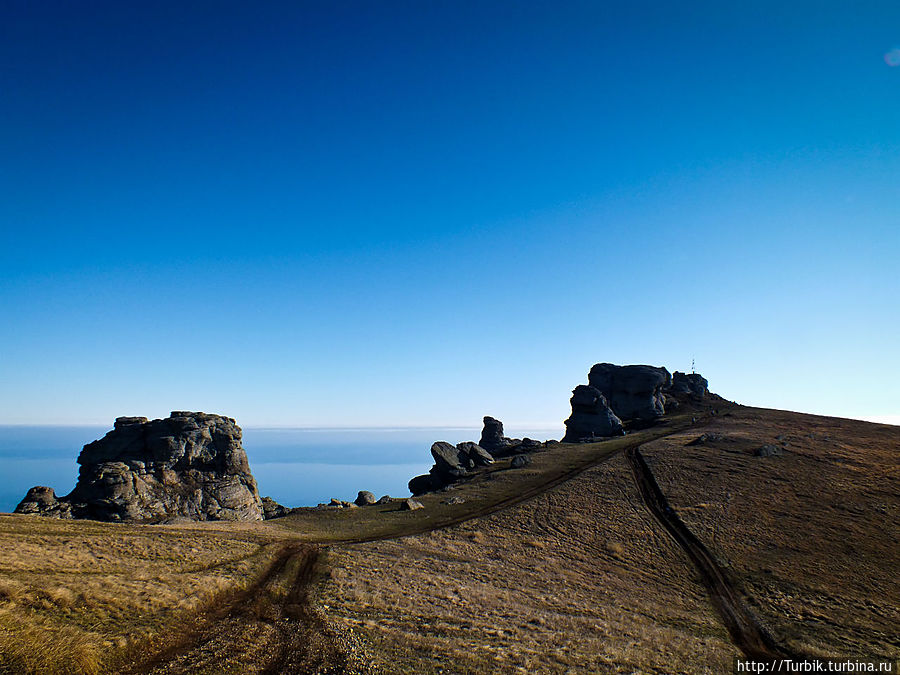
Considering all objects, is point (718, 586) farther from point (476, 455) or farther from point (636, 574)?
point (476, 455)

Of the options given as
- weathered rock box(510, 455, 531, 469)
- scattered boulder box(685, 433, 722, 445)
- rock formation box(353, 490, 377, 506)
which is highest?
scattered boulder box(685, 433, 722, 445)

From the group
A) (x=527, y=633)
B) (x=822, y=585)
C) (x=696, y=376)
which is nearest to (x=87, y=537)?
(x=527, y=633)

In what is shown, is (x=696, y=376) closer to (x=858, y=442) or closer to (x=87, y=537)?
(x=858, y=442)

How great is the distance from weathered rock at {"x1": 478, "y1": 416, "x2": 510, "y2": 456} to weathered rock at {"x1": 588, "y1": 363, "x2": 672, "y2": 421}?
1260 inches

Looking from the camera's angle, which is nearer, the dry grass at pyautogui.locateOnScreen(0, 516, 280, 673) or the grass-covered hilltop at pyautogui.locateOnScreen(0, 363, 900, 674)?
the dry grass at pyautogui.locateOnScreen(0, 516, 280, 673)

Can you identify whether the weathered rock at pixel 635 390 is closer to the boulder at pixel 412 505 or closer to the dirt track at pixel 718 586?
the dirt track at pixel 718 586

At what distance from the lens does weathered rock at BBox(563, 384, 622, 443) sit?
10256 centimetres

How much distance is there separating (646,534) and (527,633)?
25680 mm

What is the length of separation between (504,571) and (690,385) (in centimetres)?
12108

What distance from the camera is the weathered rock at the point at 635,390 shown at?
118m

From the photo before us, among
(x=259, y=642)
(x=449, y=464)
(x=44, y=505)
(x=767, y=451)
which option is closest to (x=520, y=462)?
(x=449, y=464)

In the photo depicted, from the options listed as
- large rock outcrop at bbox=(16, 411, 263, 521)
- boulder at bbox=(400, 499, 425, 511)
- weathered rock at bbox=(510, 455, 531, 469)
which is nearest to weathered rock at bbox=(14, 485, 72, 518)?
large rock outcrop at bbox=(16, 411, 263, 521)

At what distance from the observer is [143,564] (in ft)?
90.7

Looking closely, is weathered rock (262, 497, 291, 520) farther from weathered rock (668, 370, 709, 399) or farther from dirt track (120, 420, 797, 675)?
weathered rock (668, 370, 709, 399)
